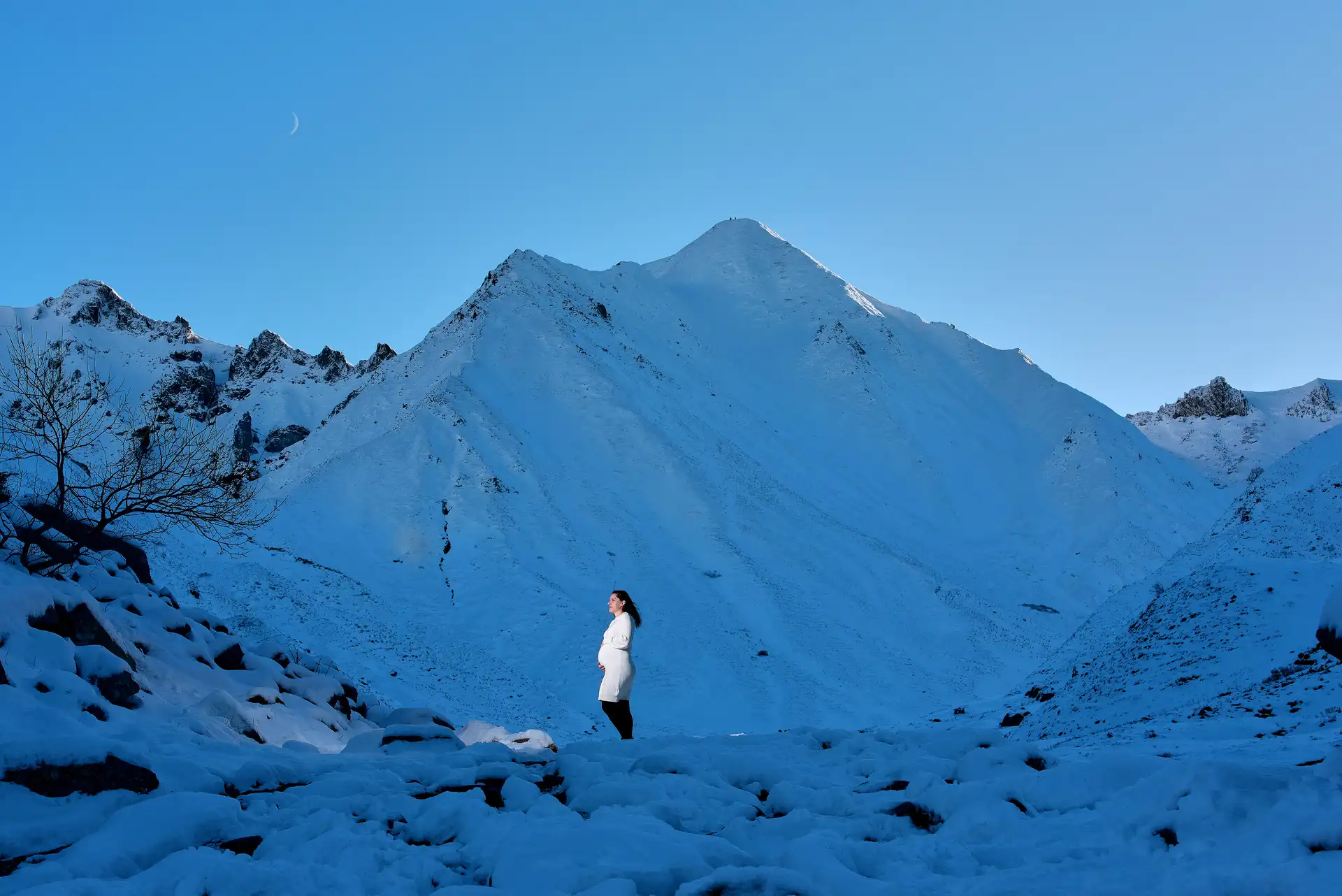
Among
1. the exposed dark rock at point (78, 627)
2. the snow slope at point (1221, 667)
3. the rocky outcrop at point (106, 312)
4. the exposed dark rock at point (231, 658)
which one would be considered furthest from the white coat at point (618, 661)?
the rocky outcrop at point (106, 312)

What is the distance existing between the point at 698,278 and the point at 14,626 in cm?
5910

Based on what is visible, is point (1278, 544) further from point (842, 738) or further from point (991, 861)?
point (991, 861)

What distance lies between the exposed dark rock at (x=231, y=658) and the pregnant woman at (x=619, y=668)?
4.91m

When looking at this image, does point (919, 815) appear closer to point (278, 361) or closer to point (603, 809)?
point (603, 809)

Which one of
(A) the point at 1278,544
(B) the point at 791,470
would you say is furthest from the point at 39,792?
(B) the point at 791,470

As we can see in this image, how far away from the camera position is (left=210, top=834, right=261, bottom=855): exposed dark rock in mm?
4777

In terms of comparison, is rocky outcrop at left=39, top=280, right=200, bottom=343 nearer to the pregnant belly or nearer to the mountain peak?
the mountain peak

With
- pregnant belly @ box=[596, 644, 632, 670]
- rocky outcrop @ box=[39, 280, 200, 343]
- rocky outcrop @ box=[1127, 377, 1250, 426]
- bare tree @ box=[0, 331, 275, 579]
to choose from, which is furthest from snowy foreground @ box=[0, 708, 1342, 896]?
rocky outcrop @ box=[1127, 377, 1250, 426]

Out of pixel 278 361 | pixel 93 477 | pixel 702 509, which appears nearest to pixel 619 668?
pixel 93 477

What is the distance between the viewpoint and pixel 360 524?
98.8ft

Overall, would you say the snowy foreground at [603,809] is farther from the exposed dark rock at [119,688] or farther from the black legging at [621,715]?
the black legging at [621,715]

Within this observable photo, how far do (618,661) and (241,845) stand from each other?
195 inches

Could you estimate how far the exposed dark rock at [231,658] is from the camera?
10.6 meters

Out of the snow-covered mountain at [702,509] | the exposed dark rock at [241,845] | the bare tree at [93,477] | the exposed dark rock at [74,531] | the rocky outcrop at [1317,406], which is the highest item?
the rocky outcrop at [1317,406]
